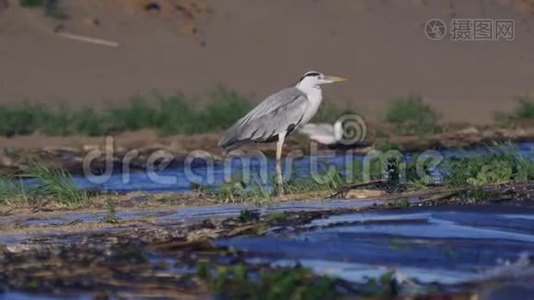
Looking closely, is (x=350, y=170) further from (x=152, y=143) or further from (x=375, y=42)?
(x=375, y=42)

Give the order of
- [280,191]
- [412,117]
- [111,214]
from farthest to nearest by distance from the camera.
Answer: [412,117] → [280,191] → [111,214]

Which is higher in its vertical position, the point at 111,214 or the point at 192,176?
the point at 192,176

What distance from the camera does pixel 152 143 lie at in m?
21.4

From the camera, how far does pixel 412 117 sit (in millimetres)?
23156

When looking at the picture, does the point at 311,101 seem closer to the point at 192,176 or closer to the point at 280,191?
the point at 192,176

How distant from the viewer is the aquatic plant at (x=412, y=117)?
22.2m

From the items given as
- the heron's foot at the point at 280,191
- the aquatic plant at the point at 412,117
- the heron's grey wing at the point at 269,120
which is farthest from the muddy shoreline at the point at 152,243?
the aquatic plant at the point at 412,117

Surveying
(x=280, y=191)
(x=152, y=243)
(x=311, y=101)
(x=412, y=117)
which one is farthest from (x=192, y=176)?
(x=152, y=243)

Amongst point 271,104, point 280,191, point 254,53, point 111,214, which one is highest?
point 254,53

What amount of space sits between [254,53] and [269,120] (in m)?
11.8

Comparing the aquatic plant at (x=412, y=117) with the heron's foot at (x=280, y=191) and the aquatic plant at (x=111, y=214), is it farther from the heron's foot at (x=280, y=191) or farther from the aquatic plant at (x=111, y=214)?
the aquatic plant at (x=111, y=214)

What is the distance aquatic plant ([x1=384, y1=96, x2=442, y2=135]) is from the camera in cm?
2224

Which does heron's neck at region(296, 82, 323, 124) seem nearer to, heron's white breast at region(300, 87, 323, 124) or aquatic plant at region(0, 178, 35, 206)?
heron's white breast at region(300, 87, 323, 124)

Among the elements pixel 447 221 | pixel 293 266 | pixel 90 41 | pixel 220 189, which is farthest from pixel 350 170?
pixel 90 41
